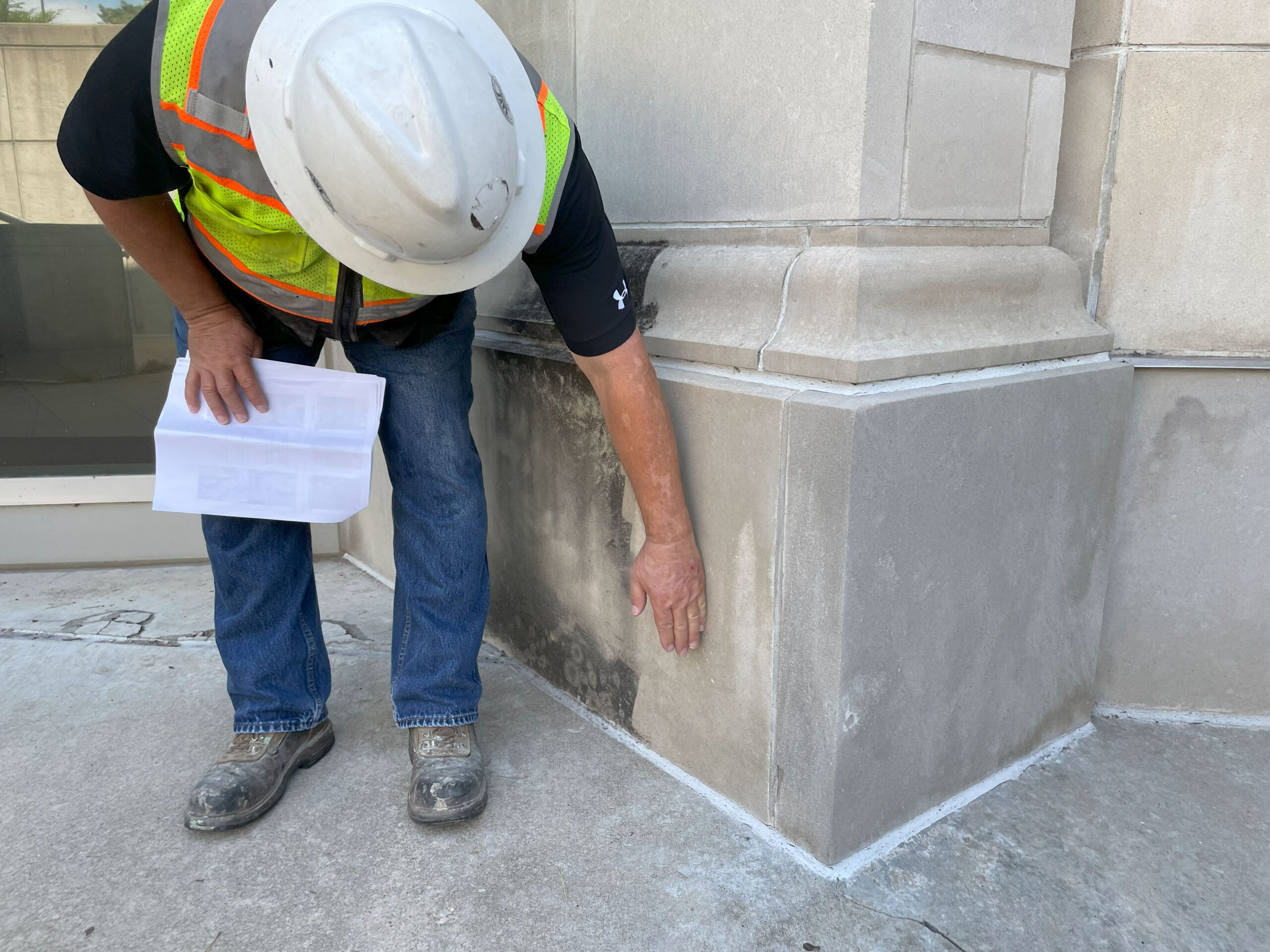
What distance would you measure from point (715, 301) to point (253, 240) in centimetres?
85

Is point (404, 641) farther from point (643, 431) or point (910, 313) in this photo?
point (910, 313)

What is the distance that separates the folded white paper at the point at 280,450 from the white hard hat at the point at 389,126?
17.6 inches

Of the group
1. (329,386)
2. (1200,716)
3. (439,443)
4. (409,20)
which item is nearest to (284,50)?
(409,20)

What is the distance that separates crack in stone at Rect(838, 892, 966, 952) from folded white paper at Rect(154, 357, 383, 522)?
3.83 feet

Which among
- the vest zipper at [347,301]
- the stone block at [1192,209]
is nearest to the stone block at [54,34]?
the vest zipper at [347,301]

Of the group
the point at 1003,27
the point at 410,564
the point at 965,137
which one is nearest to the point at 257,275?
the point at 410,564

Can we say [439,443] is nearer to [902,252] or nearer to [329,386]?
[329,386]

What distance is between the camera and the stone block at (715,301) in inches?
66.2

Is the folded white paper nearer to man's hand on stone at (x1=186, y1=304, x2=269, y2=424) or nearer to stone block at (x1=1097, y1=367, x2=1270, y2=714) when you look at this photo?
man's hand on stone at (x1=186, y1=304, x2=269, y2=424)

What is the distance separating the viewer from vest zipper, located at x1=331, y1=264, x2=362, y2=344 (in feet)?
5.32

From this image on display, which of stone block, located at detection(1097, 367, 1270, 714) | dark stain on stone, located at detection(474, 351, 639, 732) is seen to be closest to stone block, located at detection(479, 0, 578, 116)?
dark stain on stone, located at detection(474, 351, 639, 732)

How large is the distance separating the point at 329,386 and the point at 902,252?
1.12 m

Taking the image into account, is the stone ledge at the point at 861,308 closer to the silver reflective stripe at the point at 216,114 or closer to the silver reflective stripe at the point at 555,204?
the silver reflective stripe at the point at 555,204

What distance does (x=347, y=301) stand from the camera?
65.3 inches
